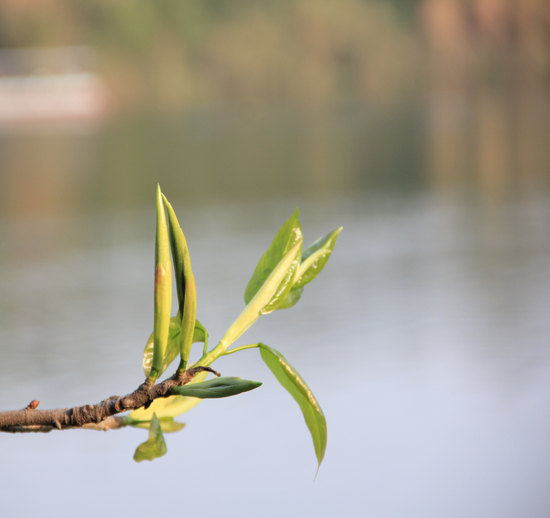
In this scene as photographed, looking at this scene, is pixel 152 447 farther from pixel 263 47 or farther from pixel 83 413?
pixel 263 47

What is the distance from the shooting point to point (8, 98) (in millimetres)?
4207

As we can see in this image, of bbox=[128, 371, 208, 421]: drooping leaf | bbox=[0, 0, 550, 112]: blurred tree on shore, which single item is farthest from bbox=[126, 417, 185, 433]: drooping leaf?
bbox=[0, 0, 550, 112]: blurred tree on shore

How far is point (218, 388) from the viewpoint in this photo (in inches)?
2.8

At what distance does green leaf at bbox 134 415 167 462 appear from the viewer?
9cm

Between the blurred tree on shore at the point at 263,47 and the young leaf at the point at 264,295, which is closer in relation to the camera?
the young leaf at the point at 264,295

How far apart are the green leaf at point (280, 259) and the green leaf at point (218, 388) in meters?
0.01

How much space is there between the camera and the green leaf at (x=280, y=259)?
A: 0.08 meters

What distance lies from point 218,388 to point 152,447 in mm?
21

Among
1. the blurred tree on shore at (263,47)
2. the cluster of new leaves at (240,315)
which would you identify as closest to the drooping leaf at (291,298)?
the cluster of new leaves at (240,315)

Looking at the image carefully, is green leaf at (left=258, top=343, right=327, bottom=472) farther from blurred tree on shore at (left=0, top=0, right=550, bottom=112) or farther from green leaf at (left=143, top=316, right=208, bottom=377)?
blurred tree on shore at (left=0, top=0, right=550, bottom=112)

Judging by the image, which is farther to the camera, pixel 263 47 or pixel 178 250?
pixel 263 47

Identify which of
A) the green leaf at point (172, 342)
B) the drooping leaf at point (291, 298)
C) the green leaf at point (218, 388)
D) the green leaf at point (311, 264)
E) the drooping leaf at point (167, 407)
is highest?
the green leaf at point (311, 264)

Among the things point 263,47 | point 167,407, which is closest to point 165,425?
point 167,407

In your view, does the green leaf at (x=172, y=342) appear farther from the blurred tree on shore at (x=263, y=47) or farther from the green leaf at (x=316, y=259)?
the blurred tree on shore at (x=263, y=47)
